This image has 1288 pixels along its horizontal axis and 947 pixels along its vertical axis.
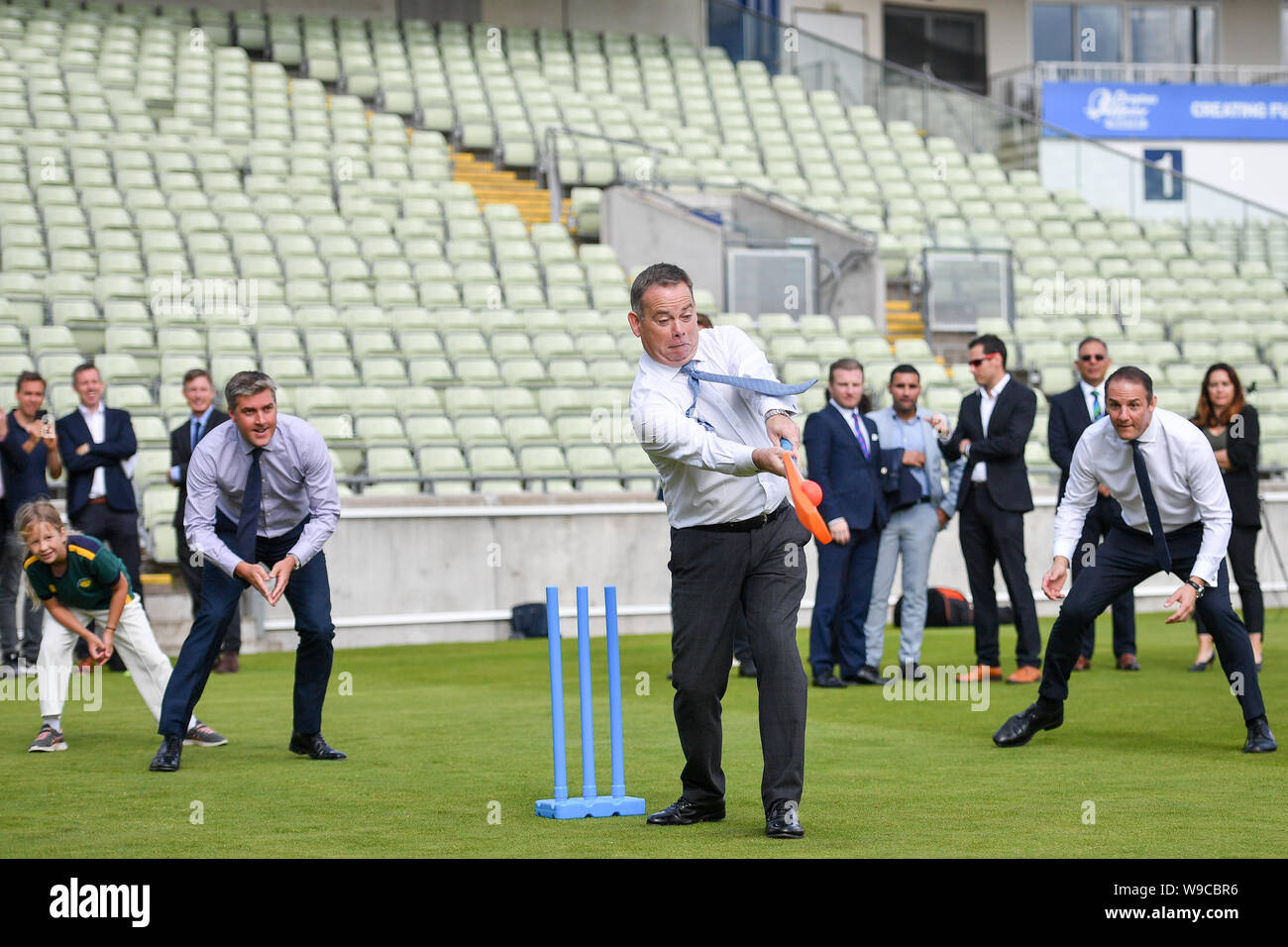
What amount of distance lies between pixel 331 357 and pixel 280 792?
33.6 feet

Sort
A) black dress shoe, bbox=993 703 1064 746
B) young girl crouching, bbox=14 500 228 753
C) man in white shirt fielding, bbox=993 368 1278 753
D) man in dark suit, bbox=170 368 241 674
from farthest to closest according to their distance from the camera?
1. man in dark suit, bbox=170 368 241 674
2. young girl crouching, bbox=14 500 228 753
3. black dress shoe, bbox=993 703 1064 746
4. man in white shirt fielding, bbox=993 368 1278 753

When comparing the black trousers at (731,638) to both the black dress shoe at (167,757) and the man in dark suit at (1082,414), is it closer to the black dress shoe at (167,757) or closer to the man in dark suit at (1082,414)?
the black dress shoe at (167,757)

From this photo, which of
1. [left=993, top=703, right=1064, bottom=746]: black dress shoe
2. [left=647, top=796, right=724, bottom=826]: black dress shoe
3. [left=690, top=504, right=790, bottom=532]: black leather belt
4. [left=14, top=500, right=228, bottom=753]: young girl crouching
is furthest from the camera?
[left=14, top=500, right=228, bottom=753]: young girl crouching

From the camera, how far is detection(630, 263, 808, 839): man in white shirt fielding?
5.85 m

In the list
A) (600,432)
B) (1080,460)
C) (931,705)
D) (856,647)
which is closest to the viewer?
(1080,460)

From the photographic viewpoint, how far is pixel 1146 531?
26.0ft

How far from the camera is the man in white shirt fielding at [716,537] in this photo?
5852mm

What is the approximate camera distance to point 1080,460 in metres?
8.01

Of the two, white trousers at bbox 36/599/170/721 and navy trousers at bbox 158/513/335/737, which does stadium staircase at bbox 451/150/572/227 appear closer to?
white trousers at bbox 36/599/170/721

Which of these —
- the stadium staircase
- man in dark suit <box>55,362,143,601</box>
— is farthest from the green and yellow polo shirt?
the stadium staircase

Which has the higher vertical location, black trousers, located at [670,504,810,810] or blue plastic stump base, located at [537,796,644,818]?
black trousers, located at [670,504,810,810]

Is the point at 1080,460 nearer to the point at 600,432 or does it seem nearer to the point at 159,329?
the point at 600,432

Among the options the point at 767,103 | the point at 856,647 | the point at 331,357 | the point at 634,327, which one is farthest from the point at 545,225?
the point at 634,327

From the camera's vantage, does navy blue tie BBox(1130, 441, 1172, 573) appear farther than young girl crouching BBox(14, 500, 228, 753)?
No
